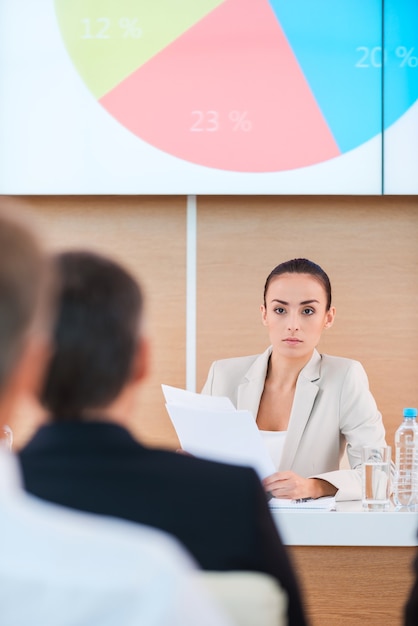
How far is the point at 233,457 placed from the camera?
2260 millimetres

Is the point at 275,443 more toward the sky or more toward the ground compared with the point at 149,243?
more toward the ground

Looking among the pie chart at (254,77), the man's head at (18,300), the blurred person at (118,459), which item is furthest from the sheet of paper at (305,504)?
the man's head at (18,300)

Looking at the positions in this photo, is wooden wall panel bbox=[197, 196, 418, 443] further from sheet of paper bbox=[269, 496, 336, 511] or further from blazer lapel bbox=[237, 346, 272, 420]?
sheet of paper bbox=[269, 496, 336, 511]

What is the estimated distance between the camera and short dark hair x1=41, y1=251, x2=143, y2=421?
44.5 inches

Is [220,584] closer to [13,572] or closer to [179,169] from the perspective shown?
[13,572]

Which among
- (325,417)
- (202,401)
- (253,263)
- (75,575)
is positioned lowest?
(325,417)

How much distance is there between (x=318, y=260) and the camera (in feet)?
12.1

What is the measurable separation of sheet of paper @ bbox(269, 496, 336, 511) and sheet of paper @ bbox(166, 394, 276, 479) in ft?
0.27

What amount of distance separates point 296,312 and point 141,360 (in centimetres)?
184

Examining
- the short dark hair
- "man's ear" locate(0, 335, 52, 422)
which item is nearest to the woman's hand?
the short dark hair

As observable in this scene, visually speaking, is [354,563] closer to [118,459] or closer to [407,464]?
[407,464]

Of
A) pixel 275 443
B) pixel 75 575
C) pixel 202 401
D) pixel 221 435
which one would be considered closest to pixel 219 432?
pixel 221 435

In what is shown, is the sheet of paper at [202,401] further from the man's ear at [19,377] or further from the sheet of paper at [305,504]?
the man's ear at [19,377]

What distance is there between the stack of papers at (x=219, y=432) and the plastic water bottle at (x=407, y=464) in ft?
1.07
